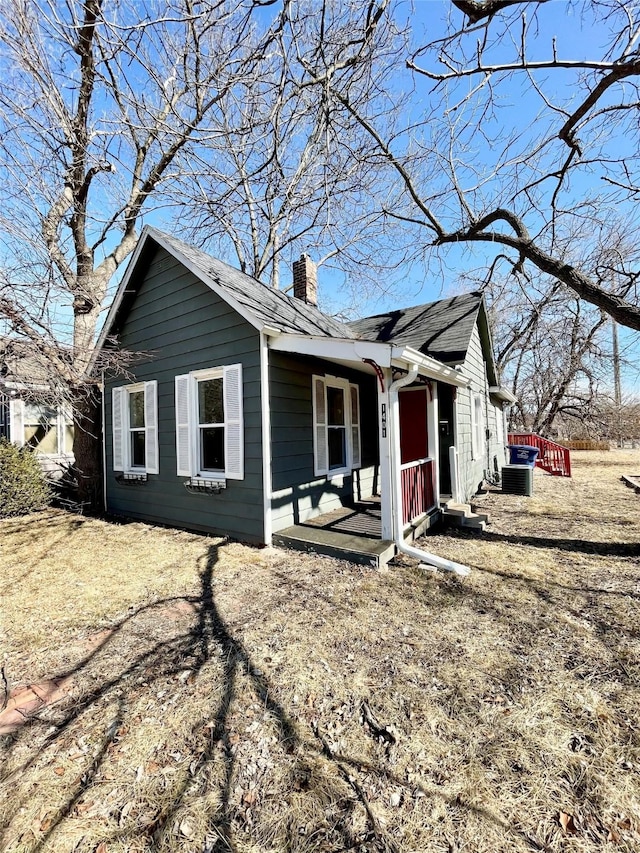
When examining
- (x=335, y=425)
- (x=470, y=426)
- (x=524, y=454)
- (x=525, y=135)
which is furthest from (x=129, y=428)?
(x=524, y=454)

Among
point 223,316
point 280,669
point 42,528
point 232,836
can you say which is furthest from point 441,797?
point 42,528

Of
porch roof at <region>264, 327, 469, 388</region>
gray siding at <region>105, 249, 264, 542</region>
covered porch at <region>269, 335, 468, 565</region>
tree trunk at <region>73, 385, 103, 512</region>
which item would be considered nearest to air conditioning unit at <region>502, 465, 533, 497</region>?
covered porch at <region>269, 335, 468, 565</region>

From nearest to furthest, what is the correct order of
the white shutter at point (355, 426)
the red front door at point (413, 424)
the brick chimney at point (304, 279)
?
the white shutter at point (355, 426), the red front door at point (413, 424), the brick chimney at point (304, 279)

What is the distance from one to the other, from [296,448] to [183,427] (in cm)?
191

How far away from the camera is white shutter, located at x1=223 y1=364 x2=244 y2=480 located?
5.52 metres

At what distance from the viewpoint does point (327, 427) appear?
6777 millimetres

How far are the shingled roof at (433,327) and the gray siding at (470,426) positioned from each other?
1.88ft

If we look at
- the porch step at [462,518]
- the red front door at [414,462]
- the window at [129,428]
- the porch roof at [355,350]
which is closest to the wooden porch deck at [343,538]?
the red front door at [414,462]

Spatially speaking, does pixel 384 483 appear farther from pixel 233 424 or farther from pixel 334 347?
pixel 233 424

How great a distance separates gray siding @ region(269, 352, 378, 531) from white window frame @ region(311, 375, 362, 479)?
112 millimetres

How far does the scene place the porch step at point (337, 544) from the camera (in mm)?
4578

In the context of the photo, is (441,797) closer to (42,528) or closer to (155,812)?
(155,812)

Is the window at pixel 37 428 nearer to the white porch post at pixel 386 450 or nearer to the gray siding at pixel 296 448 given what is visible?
the gray siding at pixel 296 448

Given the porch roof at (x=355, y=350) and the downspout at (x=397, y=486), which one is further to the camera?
the downspout at (x=397, y=486)
